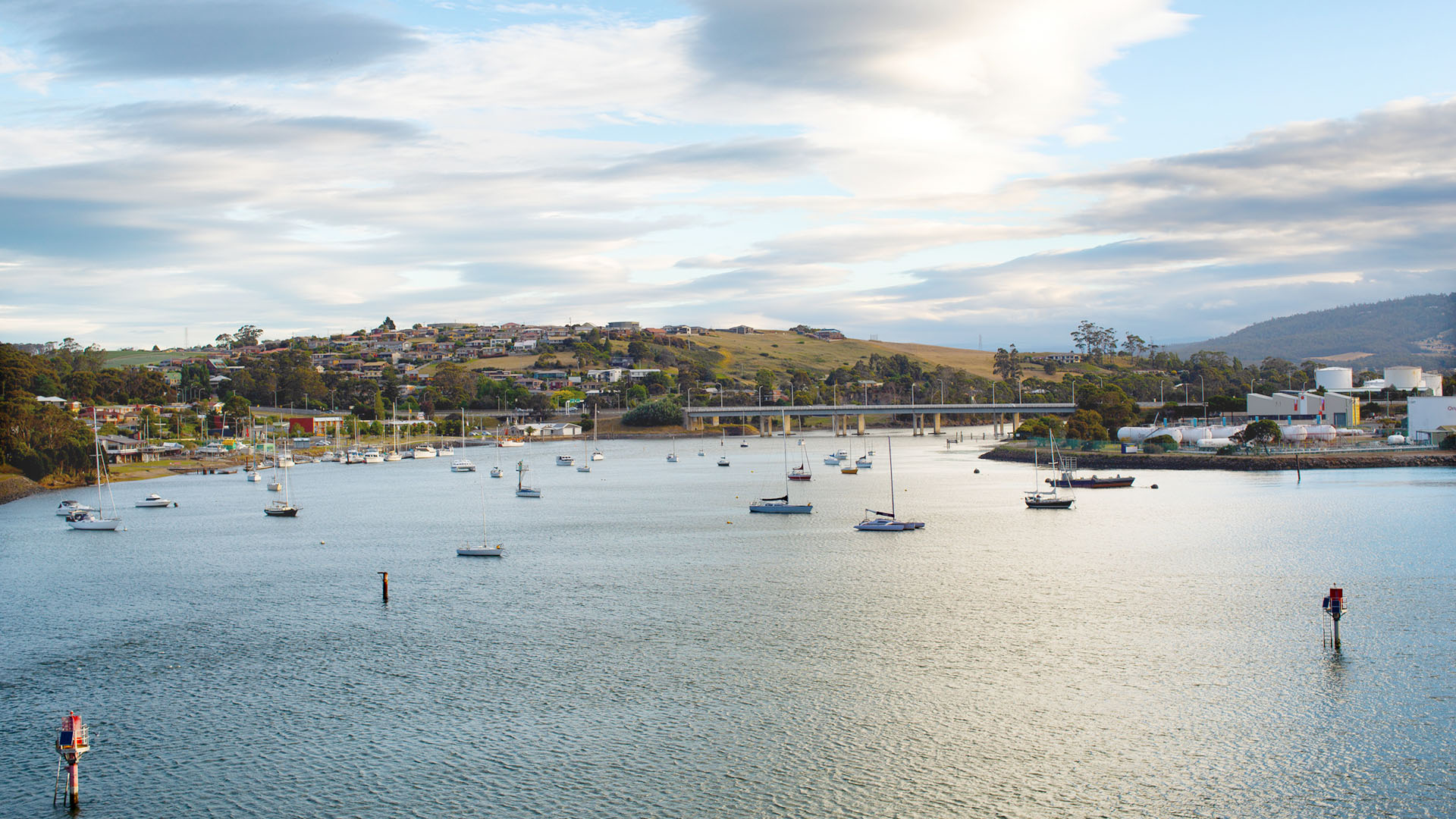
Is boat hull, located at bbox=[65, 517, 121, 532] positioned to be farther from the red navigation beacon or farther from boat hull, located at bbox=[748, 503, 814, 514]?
the red navigation beacon

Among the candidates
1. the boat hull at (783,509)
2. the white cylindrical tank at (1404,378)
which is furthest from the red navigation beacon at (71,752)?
the white cylindrical tank at (1404,378)

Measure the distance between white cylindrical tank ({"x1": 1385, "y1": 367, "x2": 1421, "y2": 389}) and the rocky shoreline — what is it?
58.8 metres

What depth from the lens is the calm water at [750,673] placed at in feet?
71.8

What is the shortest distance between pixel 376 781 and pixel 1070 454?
Result: 101737mm

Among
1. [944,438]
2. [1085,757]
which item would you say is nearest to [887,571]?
[1085,757]

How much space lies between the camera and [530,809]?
21047 millimetres

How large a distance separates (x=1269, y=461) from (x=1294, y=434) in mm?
13522

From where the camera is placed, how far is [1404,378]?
490ft

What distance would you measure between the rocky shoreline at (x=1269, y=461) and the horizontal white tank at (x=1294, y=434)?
8.47m

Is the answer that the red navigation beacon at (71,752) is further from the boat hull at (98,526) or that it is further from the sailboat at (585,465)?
the sailboat at (585,465)

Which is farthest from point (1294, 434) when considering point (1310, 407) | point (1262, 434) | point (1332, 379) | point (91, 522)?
point (91, 522)

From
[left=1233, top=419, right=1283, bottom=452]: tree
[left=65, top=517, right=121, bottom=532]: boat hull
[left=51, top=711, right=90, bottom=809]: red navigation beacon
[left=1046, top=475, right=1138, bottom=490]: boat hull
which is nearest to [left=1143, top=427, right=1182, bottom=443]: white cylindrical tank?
[left=1233, top=419, right=1283, bottom=452]: tree

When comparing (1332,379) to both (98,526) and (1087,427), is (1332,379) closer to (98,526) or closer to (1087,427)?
(1087,427)

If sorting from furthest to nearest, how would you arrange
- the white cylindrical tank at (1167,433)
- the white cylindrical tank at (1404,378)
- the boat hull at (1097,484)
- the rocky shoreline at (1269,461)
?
1. the white cylindrical tank at (1404,378)
2. the white cylindrical tank at (1167,433)
3. the rocky shoreline at (1269,461)
4. the boat hull at (1097,484)
